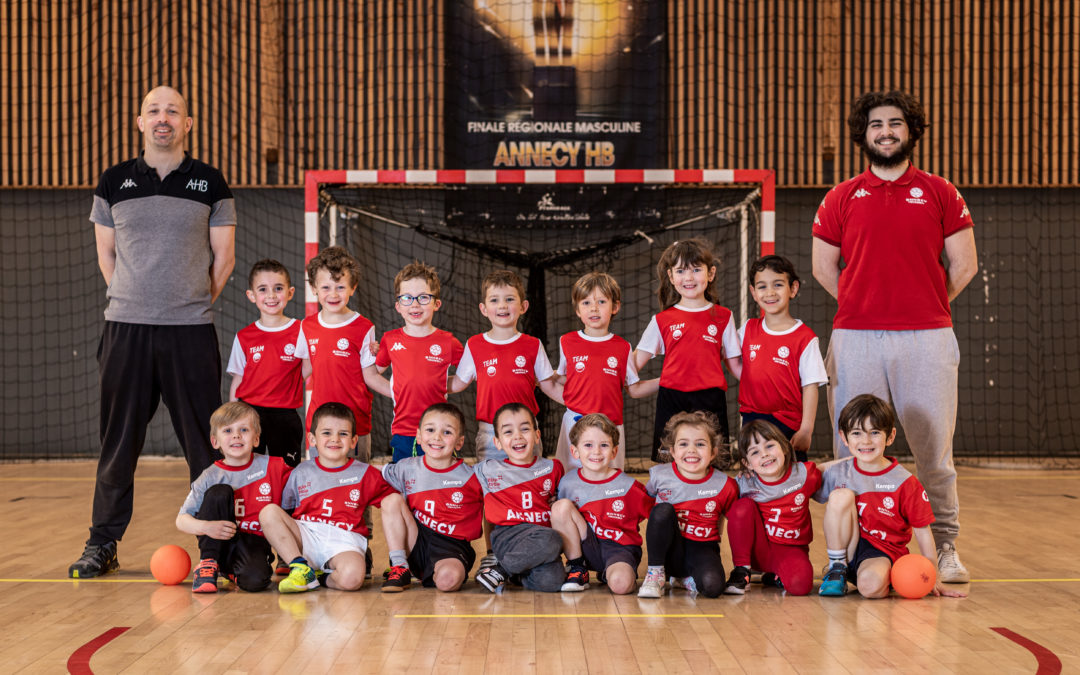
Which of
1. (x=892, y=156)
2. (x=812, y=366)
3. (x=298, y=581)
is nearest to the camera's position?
(x=298, y=581)

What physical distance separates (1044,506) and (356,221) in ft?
18.1

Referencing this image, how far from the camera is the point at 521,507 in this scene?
152 inches

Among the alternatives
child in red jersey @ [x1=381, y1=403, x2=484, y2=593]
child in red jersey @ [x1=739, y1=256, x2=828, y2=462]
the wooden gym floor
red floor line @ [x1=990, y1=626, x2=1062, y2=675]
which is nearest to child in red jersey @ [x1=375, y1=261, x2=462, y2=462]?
child in red jersey @ [x1=381, y1=403, x2=484, y2=593]

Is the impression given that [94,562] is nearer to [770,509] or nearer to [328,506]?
[328,506]

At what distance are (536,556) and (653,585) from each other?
18.2 inches

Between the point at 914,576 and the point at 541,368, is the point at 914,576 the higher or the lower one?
the lower one

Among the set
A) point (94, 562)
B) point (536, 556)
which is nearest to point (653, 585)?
point (536, 556)

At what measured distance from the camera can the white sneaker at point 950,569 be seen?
384cm

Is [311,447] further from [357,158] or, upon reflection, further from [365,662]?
[357,158]

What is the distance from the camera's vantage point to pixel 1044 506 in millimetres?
5973

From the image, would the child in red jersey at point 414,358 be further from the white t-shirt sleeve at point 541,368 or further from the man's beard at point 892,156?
the man's beard at point 892,156

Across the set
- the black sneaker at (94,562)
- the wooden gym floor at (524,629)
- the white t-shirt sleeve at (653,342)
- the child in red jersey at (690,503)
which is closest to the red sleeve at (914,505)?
the wooden gym floor at (524,629)

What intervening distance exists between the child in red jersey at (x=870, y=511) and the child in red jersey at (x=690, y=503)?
0.42m

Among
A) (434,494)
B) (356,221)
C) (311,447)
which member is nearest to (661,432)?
(434,494)
